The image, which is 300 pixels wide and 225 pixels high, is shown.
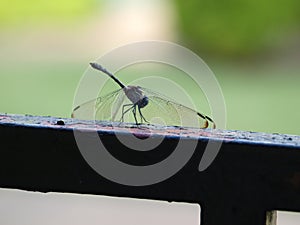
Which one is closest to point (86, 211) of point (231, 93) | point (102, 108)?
point (102, 108)

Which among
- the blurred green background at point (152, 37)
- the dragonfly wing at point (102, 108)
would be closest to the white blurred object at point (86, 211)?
the dragonfly wing at point (102, 108)

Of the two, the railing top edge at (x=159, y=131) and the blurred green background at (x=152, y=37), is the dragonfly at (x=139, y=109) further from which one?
the blurred green background at (x=152, y=37)

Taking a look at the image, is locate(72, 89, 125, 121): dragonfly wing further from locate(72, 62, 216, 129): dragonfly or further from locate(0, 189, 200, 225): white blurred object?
locate(0, 189, 200, 225): white blurred object

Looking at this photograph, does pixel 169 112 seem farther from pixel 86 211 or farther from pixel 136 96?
pixel 86 211

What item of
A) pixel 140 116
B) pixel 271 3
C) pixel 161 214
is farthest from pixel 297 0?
pixel 140 116

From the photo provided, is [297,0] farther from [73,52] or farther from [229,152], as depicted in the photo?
[229,152]

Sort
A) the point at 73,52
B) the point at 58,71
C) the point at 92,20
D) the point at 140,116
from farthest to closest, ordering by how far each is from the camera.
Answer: the point at 92,20 → the point at 73,52 → the point at 58,71 → the point at 140,116
